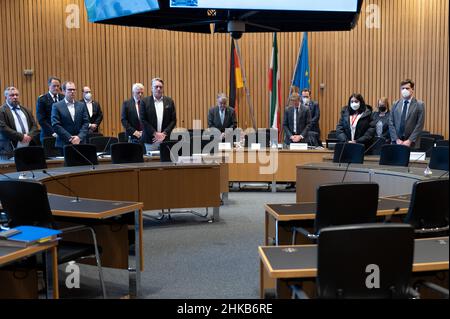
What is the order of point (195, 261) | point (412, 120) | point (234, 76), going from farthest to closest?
point (234, 76)
point (412, 120)
point (195, 261)

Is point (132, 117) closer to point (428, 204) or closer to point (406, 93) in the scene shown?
point (406, 93)

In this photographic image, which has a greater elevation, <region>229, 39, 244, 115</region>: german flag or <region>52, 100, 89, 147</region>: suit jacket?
<region>229, 39, 244, 115</region>: german flag

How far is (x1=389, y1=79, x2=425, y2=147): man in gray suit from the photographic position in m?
7.49

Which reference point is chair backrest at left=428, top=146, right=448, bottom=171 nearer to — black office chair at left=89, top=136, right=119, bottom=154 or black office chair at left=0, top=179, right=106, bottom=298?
black office chair at left=0, top=179, right=106, bottom=298

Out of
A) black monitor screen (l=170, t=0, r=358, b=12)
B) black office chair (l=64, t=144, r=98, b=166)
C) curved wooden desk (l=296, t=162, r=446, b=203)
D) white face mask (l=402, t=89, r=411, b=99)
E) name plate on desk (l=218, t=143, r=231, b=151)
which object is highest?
black monitor screen (l=170, t=0, r=358, b=12)

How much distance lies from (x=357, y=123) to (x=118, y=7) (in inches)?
167

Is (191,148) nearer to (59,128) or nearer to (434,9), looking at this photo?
(59,128)

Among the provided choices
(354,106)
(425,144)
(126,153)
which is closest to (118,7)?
(126,153)

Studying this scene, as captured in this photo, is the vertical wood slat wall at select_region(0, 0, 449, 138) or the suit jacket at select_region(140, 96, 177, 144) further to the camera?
the vertical wood slat wall at select_region(0, 0, 449, 138)

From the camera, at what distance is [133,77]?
12.0m

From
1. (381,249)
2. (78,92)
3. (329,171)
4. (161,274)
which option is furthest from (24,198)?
(78,92)

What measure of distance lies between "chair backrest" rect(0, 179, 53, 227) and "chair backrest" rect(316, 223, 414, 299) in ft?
6.83

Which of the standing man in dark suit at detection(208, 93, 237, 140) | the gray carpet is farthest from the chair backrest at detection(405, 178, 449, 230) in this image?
the standing man in dark suit at detection(208, 93, 237, 140)

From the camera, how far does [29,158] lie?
20.2 feet
